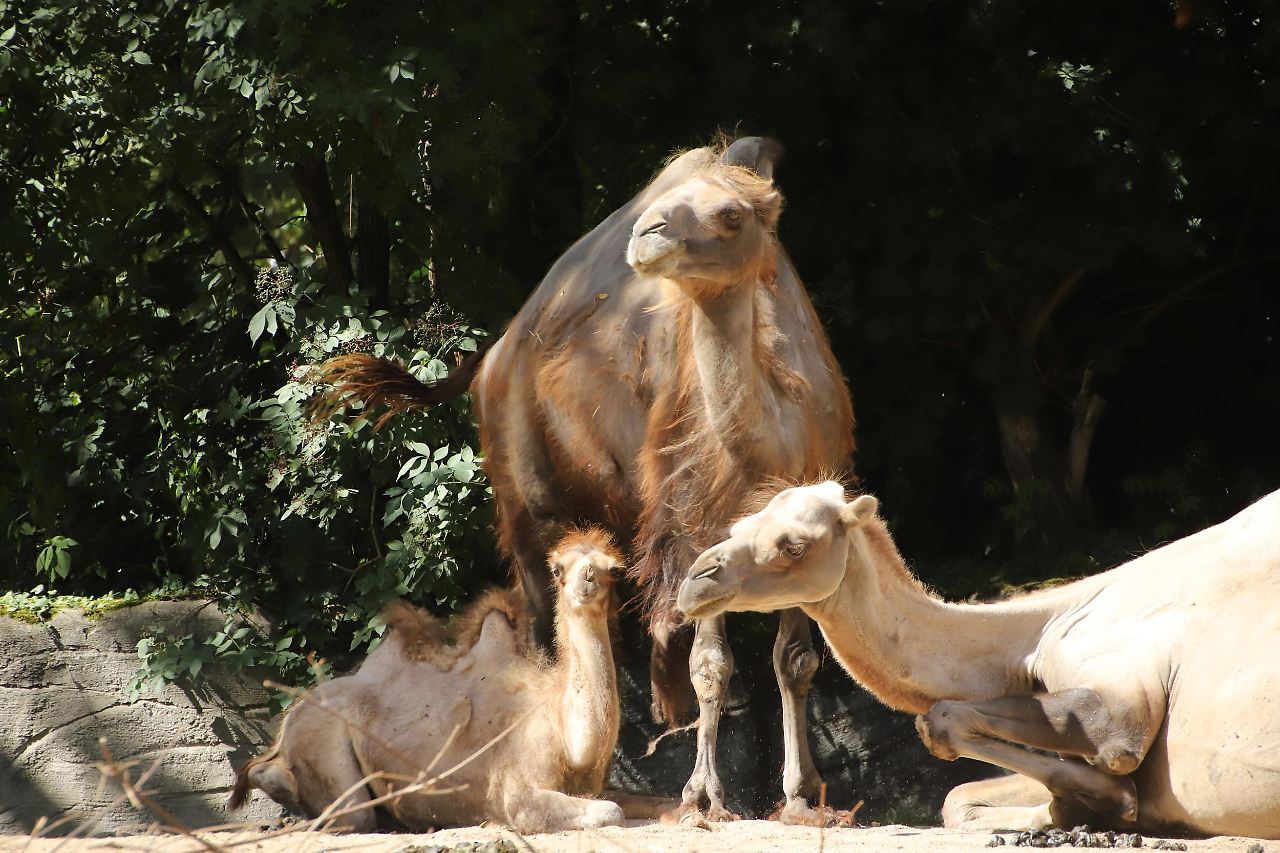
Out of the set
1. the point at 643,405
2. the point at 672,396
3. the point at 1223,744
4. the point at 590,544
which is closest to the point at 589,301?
the point at 643,405

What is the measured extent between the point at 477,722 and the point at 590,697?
57cm

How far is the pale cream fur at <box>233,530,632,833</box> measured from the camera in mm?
4883

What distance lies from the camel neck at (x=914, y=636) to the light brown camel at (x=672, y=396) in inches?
28.5

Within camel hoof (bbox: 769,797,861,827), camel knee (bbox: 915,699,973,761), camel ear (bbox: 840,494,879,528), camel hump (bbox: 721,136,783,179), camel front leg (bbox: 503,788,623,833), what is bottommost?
camel hoof (bbox: 769,797,861,827)

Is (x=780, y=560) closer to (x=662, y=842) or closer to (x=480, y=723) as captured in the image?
(x=662, y=842)

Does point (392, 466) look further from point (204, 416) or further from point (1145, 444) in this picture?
point (1145, 444)

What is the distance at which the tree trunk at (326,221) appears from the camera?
7.46m

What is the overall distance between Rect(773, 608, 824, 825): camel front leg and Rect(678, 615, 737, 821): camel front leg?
0.20 meters

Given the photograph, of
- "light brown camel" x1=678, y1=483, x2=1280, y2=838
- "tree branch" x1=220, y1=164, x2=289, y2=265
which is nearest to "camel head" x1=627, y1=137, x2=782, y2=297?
"light brown camel" x1=678, y1=483, x2=1280, y2=838

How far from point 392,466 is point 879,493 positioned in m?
2.50

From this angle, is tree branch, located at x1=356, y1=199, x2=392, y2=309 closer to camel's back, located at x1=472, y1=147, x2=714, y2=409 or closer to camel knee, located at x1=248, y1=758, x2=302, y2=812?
camel's back, located at x1=472, y1=147, x2=714, y2=409

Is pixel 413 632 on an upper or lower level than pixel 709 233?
lower

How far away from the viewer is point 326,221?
7500 mm

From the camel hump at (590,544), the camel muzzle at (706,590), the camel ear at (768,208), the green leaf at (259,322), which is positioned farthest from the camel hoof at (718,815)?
the green leaf at (259,322)
